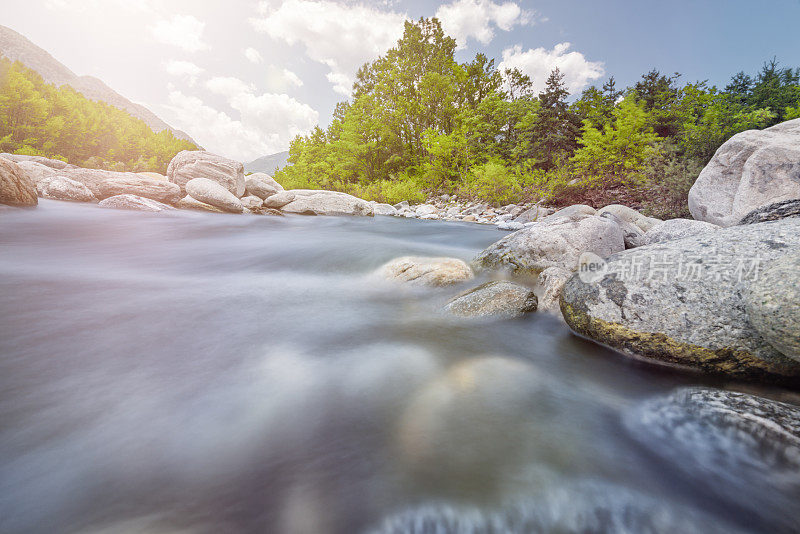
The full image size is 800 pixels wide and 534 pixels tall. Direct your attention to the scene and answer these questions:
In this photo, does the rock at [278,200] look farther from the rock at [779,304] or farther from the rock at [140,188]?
the rock at [779,304]

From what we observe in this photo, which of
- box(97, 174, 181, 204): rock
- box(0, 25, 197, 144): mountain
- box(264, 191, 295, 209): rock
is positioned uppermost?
box(0, 25, 197, 144): mountain

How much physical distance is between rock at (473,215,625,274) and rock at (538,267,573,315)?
602 mm

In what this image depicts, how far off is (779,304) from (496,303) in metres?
2.27

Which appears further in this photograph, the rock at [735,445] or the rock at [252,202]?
the rock at [252,202]

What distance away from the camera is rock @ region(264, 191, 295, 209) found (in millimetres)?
16062

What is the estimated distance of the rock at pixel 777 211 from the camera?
3.23 metres

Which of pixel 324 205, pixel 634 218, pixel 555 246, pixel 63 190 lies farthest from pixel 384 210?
pixel 555 246

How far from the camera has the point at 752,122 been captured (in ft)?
38.9

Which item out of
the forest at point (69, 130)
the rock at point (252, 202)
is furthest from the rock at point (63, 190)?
the forest at point (69, 130)

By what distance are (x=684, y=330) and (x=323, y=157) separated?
29.3 m

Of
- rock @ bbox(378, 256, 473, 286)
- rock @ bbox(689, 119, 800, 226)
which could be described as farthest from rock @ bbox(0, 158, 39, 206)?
rock @ bbox(689, 119, 800, 226)

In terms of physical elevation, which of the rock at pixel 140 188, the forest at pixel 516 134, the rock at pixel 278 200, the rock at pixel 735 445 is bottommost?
the rock at pixel 735 445

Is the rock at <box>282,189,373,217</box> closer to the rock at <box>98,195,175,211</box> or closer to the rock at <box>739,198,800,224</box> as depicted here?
the rock at <box>98,195,175,211</box>

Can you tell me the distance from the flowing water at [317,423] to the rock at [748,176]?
6537mm
